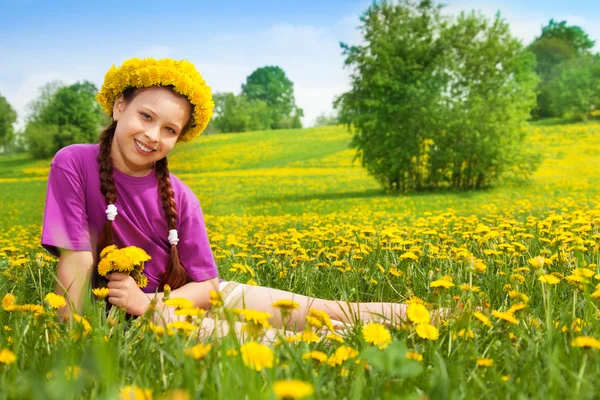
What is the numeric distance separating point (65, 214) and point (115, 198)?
0.62 ft

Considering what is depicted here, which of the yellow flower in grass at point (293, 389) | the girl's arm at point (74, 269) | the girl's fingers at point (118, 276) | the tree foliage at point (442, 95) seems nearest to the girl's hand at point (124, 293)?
the girl's fingers at point (118, 276)

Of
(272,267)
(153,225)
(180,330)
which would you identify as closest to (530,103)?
(272,267)

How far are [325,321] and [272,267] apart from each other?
5.64 feet

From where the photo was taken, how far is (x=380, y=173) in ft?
41.7

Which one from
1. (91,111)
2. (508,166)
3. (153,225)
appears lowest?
(508,166)

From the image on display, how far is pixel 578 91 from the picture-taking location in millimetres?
27234

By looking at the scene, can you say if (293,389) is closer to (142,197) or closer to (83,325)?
(83,325)

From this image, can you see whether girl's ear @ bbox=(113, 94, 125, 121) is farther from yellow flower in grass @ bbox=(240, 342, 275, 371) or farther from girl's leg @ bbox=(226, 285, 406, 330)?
yellow flower in grass @ bbox=(240, 342, 275, 371)

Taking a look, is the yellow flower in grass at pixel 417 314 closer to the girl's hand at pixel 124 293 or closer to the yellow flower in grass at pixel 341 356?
the yellow flower in grass at pixel 341 356

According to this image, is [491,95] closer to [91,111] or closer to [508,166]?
[508,166]

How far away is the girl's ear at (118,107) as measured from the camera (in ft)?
7.86

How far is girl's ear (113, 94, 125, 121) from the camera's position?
7.86 ft

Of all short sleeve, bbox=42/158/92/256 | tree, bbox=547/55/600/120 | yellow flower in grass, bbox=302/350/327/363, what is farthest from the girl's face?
tree, bbox=547/55/600/120

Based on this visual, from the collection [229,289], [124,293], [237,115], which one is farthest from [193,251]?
[237,115]
